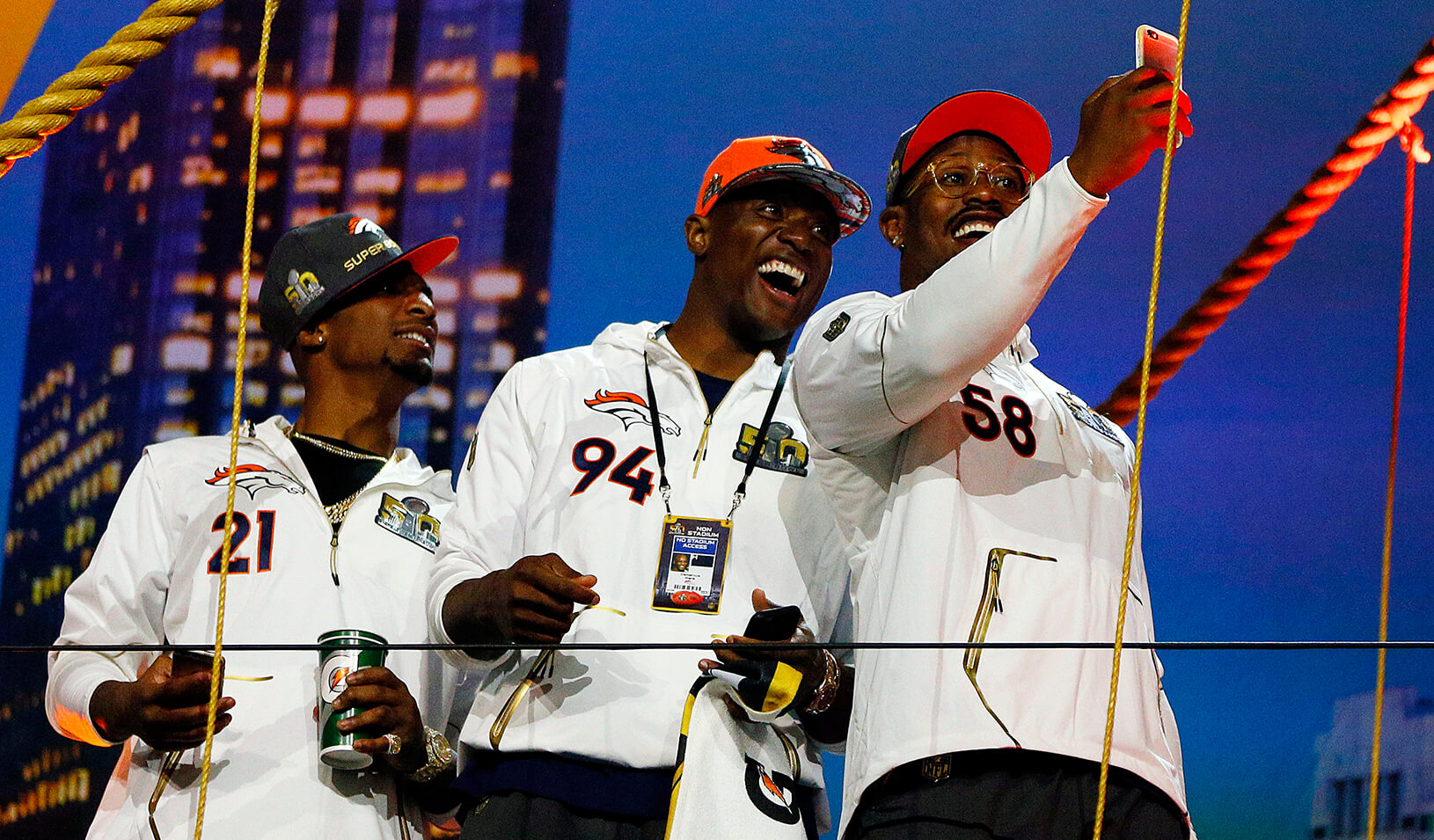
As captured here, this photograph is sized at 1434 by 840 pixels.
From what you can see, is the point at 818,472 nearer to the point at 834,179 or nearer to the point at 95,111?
the point at 834,179

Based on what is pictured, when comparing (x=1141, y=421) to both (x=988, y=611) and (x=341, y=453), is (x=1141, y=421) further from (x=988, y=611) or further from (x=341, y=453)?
(x=341, y=453)

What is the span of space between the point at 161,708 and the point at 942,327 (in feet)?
3.61

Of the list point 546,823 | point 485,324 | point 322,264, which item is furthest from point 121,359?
point 546,823

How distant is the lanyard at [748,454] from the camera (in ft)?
6.36

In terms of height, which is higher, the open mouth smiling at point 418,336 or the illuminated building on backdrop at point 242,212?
the illuminated building on backdrop at point 242,212

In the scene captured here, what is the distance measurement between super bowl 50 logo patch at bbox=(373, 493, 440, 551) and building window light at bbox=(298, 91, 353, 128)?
2470 millimetres

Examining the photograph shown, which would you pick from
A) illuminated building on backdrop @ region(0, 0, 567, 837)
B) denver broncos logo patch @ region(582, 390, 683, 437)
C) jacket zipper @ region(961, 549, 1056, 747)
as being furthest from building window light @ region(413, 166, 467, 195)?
jacket zipper @ region(961, 549, 1056, 747)

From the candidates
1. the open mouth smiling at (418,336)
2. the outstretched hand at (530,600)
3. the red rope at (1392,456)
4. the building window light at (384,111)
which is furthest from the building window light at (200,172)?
the red rope at (1392,456)

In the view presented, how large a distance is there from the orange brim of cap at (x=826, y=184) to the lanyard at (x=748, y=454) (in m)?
0.27

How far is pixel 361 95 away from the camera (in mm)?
4477

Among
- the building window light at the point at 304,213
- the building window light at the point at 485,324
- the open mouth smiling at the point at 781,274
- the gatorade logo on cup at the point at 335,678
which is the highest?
the building window light at the point at 304,213

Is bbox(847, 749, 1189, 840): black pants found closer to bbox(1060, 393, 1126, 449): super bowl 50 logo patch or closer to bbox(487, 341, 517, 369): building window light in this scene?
bbox(1060, 393, 1126, 449): super bowl 50 logo patch

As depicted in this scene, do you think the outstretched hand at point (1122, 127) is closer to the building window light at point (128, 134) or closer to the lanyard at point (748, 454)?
the lanyard at point (748, 454)

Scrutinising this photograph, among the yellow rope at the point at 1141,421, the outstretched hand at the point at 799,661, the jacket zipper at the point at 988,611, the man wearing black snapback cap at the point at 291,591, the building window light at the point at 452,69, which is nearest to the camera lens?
the yellow rope at the point at 1141,421
